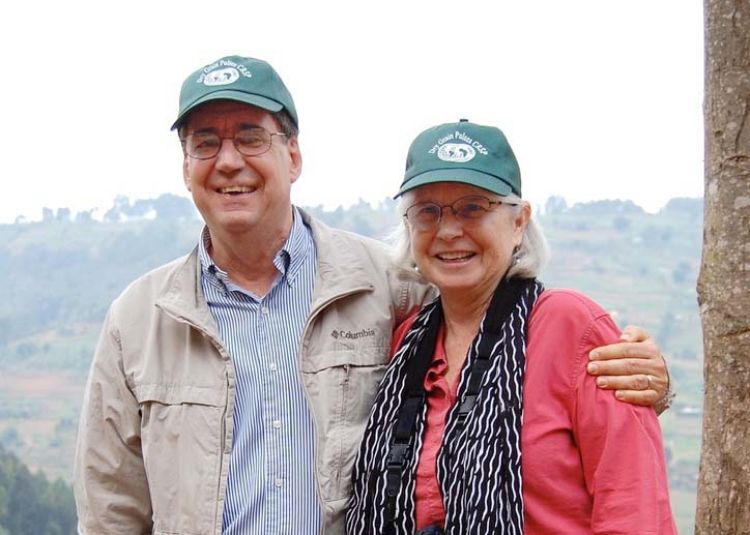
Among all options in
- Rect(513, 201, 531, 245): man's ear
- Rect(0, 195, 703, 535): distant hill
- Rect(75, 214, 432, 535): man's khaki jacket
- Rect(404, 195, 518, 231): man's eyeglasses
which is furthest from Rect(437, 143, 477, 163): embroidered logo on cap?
Rect(0, 195, 703, 535): distant hill

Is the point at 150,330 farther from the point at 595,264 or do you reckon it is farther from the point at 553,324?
the point at 595,264

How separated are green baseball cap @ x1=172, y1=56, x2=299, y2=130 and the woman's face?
66cm

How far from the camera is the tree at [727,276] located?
108 inches

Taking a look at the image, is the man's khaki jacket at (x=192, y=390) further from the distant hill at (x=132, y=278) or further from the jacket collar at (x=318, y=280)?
the distant hill at (x=132, y=278)

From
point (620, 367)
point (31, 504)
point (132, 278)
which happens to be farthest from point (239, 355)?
point (132, 278)

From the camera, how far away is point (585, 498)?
123 inches

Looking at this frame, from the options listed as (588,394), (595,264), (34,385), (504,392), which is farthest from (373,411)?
(595,264)

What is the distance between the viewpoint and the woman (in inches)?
121

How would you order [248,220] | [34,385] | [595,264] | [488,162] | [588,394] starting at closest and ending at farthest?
[588,394]
[488,162]
[248,220]
[34,385]
[595,264]

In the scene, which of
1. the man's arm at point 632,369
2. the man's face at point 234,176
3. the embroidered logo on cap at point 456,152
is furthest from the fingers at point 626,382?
the man's face at point 234,176

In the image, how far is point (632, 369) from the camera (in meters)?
3.11

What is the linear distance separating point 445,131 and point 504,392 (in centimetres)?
84

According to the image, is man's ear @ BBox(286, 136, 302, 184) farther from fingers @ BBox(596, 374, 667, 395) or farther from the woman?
fingers @ BBox(596, 374, 667, 395)

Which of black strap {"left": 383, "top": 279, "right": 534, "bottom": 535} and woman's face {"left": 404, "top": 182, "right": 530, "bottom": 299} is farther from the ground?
woman's face {"left": 404, "top": 182, "right": 530, "bottom": 299}
